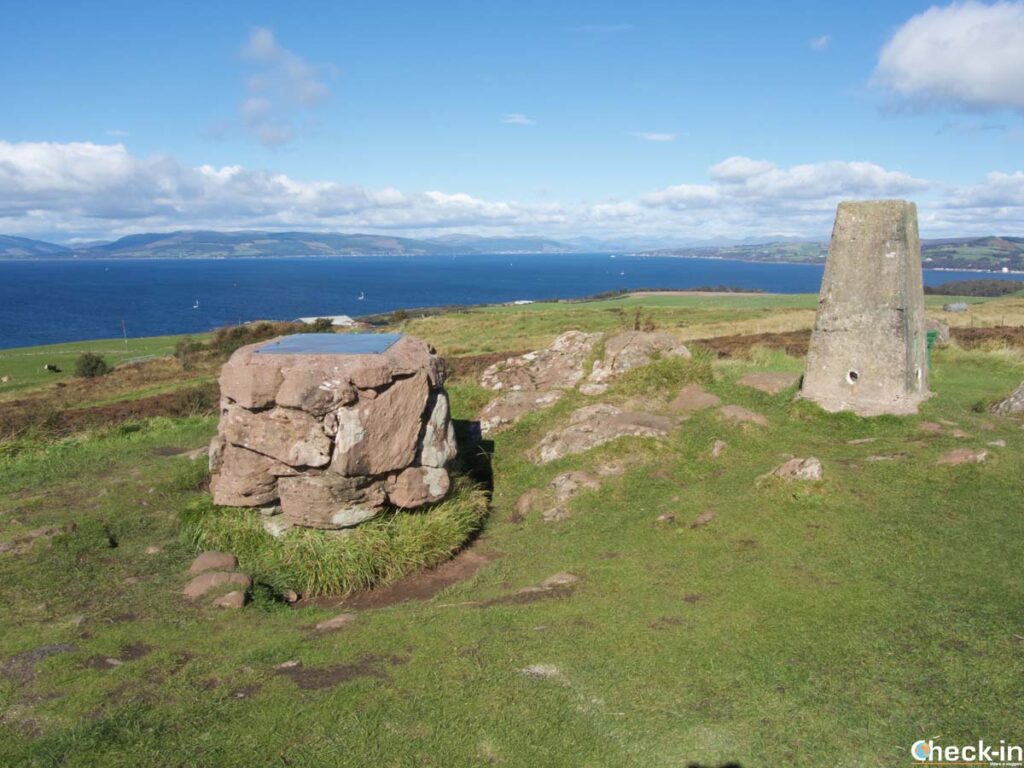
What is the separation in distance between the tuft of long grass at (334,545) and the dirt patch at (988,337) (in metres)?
21.0

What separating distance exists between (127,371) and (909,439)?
141 feet

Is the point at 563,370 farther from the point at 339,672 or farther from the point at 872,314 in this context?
the point at 339,672

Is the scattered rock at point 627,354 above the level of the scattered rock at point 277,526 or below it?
above

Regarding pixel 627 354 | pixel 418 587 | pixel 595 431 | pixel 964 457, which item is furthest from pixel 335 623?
pixel 627 354

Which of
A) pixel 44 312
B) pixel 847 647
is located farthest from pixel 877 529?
pixel 44 312

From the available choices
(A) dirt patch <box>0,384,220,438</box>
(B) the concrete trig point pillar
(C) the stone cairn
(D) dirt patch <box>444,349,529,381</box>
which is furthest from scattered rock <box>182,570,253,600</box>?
(D) dirt patch <box>444,349,529,381</box>

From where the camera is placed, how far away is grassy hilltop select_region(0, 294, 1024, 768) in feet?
20.6

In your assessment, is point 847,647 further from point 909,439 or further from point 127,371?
point 127,371

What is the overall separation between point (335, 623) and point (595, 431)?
7.28m

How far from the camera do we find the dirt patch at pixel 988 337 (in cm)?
2467

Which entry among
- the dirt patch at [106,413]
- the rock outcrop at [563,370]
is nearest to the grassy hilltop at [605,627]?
the rock outcrop at [563,370]

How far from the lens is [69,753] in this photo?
6.13m

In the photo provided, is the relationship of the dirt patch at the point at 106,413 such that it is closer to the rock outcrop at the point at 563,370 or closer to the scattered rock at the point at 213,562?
the rock outcrop at the point at 563,370

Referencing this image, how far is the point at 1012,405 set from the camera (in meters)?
15.2
